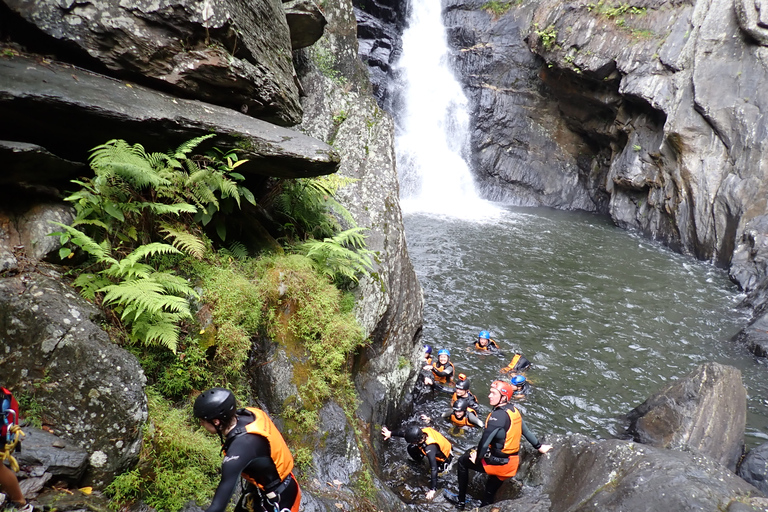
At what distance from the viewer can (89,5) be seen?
4.93 metres

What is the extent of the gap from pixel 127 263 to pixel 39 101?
68.9 inches

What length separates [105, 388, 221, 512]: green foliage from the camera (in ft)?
11.8

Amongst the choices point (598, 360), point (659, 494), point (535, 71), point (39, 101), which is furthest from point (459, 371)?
point (535, 71)

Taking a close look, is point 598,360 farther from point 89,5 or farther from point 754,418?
point 89,5

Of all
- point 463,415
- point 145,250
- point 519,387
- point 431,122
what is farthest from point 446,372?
point 431,122

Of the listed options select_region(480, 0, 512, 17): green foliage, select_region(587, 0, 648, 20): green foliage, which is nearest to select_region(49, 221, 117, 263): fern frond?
select_region(587, 0, 648, 20): green foliage

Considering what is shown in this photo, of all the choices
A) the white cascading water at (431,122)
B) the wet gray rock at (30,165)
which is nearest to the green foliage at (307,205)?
the wet gray rock at (30,165)

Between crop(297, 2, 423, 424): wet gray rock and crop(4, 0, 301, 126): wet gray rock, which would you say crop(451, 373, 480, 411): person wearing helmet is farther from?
crop(4, 0, 301, 126): wet gray rock

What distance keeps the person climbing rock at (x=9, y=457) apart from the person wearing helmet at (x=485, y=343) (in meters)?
9.31

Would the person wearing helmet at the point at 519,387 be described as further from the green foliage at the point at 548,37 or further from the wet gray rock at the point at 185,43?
the green foliage at the point at 548,37

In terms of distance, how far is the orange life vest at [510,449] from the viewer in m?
6.18

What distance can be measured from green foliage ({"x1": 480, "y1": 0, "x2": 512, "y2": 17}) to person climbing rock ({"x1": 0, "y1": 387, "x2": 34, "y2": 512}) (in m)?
36.1

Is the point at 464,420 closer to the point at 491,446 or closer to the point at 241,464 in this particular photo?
the point at 491,446

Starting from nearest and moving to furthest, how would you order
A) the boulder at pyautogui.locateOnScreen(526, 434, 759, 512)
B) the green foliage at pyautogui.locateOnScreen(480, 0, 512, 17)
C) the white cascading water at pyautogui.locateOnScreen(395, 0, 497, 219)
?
1. the boulder at pyautogui.locateOnScreen(526, 434, 759, 512)
2. the white cascading water at pyautogui.locateOnScreen(395, 0, 497, 219)
3. the green foliage at pyautogui.locateOnScreen(480, 0, 512, 17)
